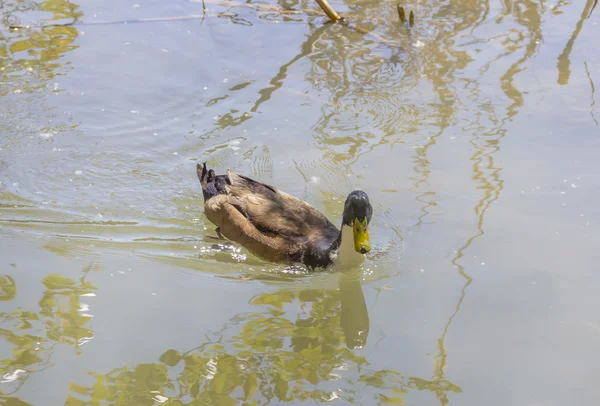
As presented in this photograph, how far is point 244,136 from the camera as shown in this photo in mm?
8383

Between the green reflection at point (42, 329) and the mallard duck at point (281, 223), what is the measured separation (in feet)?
5.29

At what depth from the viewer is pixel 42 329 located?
5.38m

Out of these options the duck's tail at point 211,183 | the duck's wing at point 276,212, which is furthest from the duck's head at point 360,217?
the duck's tail at point 211,183

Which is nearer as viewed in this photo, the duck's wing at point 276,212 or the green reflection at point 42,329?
A: the green reflection at point 42,329

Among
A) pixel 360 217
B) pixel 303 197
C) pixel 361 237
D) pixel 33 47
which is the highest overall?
pixel 33 47

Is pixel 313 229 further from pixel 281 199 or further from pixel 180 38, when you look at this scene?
pixel 180 38

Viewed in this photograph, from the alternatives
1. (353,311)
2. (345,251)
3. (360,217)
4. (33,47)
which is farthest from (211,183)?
(33,47)

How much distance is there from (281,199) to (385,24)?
5.09 m

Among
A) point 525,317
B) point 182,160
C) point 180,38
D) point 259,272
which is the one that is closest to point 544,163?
point 525,317

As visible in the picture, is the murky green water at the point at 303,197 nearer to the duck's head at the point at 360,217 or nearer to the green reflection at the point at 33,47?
the green reflection at the point at 33,47

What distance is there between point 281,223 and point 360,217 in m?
0.91

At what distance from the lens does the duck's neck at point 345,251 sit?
645 cm

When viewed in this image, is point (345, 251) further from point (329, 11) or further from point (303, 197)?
point (329, 11)

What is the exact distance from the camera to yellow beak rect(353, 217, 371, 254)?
621 cm
